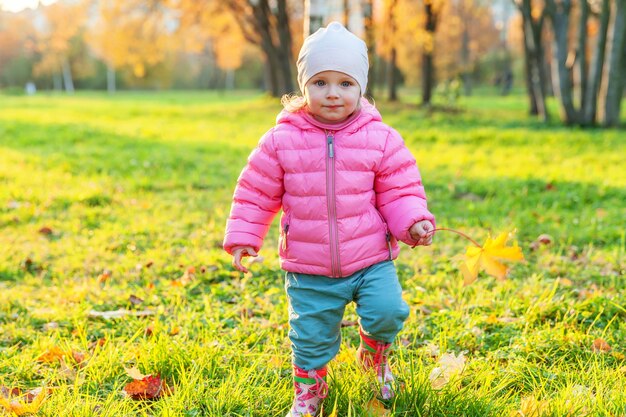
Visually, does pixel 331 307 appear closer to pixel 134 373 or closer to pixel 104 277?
pixel 134 373

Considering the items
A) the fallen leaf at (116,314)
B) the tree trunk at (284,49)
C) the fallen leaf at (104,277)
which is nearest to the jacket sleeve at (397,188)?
the fallen leaf at (116,314)

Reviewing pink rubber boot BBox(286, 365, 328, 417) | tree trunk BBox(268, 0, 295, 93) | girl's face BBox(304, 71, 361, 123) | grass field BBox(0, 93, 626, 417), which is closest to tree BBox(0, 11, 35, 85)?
tree trunk BBox(268, 0, 295, 93)

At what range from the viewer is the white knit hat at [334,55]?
228cm

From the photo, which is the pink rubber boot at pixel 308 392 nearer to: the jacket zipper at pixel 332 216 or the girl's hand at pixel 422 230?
the jacket zipper at pixel 332 216

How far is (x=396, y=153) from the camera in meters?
2.44

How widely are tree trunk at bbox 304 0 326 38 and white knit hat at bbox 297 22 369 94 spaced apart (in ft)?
14.2

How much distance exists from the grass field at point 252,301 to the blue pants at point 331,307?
0.20 meters

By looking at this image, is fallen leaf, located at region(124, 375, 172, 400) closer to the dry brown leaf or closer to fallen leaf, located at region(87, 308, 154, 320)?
fallen leaf, located at region(87, 308, 154, 320)

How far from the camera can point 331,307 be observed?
2.37 m

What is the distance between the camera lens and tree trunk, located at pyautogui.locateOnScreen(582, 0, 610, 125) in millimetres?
11117

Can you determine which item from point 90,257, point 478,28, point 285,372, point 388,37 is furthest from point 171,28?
point 478,28

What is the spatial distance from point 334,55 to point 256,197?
2.08 ft

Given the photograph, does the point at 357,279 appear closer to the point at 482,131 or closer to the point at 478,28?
the point at 482,131

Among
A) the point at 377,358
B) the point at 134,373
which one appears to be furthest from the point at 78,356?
the point at 377,358
